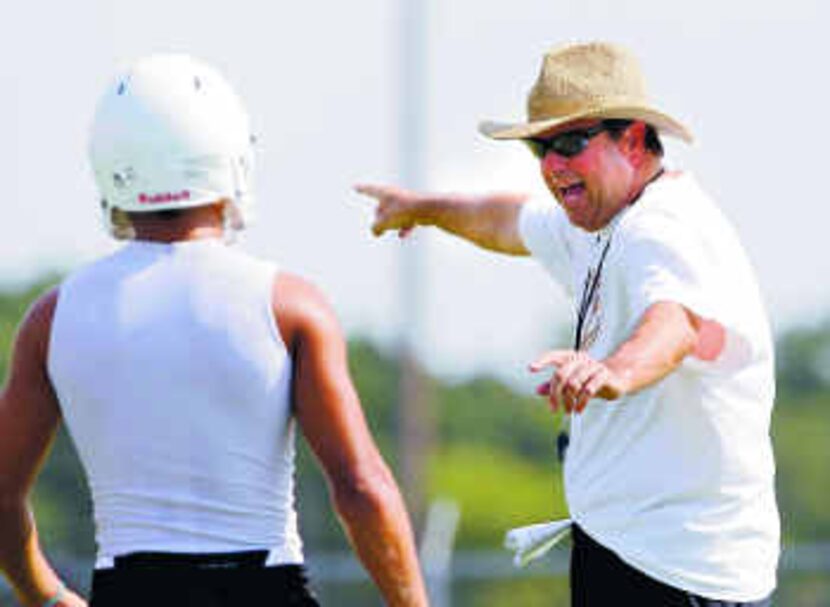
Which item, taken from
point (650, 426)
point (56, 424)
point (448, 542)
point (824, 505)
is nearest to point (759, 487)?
point (650, 426)

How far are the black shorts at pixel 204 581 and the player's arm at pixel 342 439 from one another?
192 mm

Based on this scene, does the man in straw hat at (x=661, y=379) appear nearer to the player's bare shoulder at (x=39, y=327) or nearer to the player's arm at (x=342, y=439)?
the player's arm at (x=342, y=439)

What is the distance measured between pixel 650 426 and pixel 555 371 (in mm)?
885

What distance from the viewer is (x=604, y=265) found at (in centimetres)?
721

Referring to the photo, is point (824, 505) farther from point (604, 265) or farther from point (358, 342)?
point (604, 265)

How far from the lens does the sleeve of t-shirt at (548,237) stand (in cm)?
792

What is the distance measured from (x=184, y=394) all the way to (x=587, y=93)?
1.59 metres

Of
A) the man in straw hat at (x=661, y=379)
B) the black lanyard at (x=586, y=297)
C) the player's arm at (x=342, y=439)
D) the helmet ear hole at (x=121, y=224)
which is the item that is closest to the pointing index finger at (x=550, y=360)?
the player's arm at (x=342, y=439)

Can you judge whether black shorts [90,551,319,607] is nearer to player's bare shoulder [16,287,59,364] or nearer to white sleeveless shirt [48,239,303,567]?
white sleeveless shirt [48,239,303,567]

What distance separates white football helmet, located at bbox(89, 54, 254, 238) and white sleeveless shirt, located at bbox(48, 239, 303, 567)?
133 mm

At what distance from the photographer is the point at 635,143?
738 centimetres

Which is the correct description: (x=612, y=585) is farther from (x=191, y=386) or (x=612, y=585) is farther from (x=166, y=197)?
(x=166, y=197)

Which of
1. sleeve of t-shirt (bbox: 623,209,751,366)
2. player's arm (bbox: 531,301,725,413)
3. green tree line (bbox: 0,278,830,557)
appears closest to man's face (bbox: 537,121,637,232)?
sleeve of t-shirt (bbox: 623,209,751,366)

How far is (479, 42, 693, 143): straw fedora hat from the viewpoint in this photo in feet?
24.1
